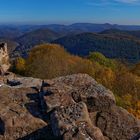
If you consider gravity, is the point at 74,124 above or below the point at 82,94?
below

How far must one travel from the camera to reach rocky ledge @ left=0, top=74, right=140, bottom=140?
1334cm

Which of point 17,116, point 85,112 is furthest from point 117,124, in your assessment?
point 17,116

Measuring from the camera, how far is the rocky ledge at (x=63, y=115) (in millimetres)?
13336

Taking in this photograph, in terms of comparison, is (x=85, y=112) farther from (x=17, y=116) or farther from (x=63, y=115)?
(x=17, y=116)

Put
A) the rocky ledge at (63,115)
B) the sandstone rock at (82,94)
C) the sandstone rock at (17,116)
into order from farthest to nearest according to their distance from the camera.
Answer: the sandstone rock at (82,94) < the sandstone rock at (17,116) < the rocky ledge at (63,115)

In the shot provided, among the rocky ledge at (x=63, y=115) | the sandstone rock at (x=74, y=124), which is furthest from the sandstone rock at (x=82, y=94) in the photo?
the sandstone rock at (x=74, y=124)

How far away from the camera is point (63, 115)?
45.2ft

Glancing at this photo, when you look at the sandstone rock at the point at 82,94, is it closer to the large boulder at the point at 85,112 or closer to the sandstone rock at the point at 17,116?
the large boulder at the point at 85,112

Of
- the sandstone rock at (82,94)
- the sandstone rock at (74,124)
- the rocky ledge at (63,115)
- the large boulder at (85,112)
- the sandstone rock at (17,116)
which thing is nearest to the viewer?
the sandstone rock at (74,124)

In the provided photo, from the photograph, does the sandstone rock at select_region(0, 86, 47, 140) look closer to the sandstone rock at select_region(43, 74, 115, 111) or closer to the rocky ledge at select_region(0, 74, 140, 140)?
the rocky ledge at select_region(0, 74, 140, 140)

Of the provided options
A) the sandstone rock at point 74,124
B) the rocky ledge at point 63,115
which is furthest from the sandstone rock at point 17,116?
the sandstone rock at point 74,124

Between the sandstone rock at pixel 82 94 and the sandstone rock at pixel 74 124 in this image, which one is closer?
the sandstone rock at pixel 74 124

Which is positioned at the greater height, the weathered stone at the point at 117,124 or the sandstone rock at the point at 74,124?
the sandstone rock at the point at 74,124

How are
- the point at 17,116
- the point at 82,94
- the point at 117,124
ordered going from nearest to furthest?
the point at 117,124
the point at 17,116
the point at 82,94
